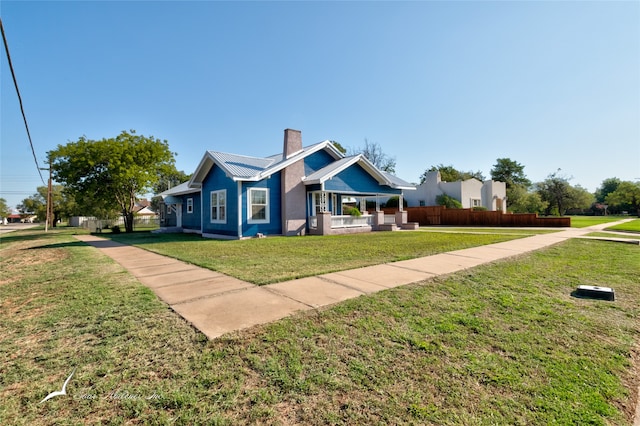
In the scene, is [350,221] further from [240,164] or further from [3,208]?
[3,208]

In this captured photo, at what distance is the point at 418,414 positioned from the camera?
6.66 ft

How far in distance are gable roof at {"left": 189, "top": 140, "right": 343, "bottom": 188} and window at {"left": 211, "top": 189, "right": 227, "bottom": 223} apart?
159 centimetres

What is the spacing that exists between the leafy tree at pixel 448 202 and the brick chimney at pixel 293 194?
2016 cm

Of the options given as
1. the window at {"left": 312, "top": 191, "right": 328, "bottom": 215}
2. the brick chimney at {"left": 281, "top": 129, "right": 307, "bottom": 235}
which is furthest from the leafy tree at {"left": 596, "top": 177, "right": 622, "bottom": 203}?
the brick chimney at {"left": 281, "top": 129, "right": 307, "bottom": 235}

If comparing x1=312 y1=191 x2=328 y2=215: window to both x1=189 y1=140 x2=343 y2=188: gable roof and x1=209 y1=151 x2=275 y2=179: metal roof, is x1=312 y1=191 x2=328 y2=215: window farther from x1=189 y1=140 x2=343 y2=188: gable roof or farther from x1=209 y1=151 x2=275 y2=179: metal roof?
x1=209 y1=151 x2=275 y2=179: metal roof

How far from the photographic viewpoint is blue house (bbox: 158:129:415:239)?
14.8 metres

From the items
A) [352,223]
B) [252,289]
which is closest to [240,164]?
[352,223]

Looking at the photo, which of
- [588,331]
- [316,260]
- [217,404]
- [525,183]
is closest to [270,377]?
[217,404]

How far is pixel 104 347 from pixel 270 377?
180cm

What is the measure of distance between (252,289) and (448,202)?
29.9 metres

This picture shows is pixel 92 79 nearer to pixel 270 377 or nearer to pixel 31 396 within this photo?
pixel 31 396

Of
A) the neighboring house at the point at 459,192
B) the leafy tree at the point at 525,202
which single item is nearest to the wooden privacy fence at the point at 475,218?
the neighboring house at the point at 459,192

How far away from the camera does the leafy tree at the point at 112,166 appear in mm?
20078

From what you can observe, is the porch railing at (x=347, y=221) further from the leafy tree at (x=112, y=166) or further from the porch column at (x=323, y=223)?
the leafy tree at (x=112, y=166)
